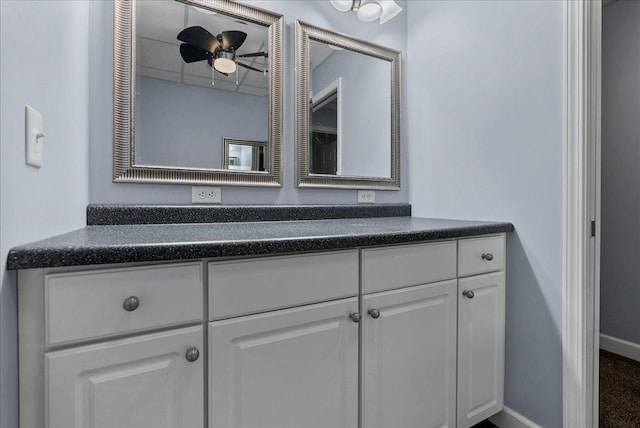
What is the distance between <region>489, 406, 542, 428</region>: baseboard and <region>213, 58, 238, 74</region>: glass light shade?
187cm

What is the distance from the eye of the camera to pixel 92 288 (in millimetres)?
638

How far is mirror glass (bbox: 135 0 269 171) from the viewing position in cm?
127

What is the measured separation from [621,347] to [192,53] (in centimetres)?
295

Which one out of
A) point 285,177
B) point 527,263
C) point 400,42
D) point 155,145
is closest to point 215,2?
point 155,145

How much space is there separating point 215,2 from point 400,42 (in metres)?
1.04

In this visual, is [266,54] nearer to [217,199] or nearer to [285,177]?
[285,177]

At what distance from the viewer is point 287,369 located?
2.77 ft

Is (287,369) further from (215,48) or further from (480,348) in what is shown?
(215,48)

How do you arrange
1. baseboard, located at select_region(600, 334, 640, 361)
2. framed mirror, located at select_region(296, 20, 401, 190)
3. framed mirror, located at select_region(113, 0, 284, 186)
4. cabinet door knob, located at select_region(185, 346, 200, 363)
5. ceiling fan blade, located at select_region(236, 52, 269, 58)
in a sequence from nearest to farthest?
cabinet door knob, located at select_region(185, 346, 200, 363) < framed mirror, located at select_region(113, 0, 284, 186) < ceiling fan blade, located at select_region(236, 52, 269, 58) < framed mirror, located at select_region(296, 20, 401, 190) < baseboard, located at select_region(600, 334, 640, 361)

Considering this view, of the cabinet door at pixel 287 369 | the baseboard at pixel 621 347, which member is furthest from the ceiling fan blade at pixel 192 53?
the baseboard at pixel 621 347

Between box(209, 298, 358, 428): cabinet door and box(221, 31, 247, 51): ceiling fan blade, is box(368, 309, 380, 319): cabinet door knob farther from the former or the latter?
box(221, 31, 247, 51): ceiling fan blade

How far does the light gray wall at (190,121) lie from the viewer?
4.17 feet

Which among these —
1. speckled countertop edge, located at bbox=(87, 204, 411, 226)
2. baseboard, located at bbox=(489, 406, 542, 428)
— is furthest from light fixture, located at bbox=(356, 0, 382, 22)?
baseboard, located at bbox=(489, 406, 542, 428)

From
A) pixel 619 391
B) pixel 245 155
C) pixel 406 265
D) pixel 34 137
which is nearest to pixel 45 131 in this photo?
pixel 34 137
